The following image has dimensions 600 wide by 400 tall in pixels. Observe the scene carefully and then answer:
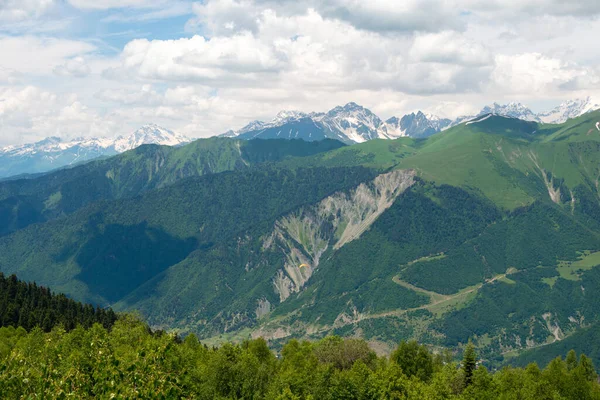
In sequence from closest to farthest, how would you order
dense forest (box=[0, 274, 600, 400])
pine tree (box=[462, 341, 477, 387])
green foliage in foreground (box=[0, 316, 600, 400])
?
green foliage in foreground (box=[0, 316, 600, 400])
dense forest (box=[0, 274, 600, 400])
pine tree (box=[462, 341, 477, 387])

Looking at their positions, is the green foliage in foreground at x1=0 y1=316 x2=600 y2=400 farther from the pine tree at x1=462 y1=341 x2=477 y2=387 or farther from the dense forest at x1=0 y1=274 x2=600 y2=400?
the pine tree at x1=462 y1=341 x2=477 y2=387

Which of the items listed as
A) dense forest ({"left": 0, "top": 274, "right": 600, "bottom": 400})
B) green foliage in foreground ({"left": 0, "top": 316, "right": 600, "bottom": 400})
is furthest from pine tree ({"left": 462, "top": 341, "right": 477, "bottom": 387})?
green foliage in foreground ({"left": 0, "top": 316, "right": 600, "bottom": 400})

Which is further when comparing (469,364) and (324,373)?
(469,364)

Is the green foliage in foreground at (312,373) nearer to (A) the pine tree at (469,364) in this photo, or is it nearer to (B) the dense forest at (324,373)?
(B) the dense forest at (324,373)

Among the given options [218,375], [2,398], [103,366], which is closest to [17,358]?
[2,398]

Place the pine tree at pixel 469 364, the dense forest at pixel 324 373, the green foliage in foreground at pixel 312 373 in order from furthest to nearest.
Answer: the pine tree at pixel 469 364
the dense forest at pixel 324 373
the green foliage in foreground at pixel 312 373

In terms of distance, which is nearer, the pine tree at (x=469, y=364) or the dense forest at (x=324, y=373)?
the dense forest at (x=324, y=373)

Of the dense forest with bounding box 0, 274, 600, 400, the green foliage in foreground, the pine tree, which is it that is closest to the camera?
the green foliage in foreground

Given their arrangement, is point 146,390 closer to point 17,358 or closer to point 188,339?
point 17,358

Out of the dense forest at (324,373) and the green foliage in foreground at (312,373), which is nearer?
the green foliage in foreground at (312,373)

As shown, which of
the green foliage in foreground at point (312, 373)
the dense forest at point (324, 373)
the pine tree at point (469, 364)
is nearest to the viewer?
the green foliage in foreground at point (312, 373)

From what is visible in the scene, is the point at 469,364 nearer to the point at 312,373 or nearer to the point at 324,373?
the point at 312,373

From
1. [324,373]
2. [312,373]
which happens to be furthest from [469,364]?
[324,373]

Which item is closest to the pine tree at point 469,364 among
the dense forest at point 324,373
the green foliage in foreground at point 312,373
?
the dense forest at point 324,373
